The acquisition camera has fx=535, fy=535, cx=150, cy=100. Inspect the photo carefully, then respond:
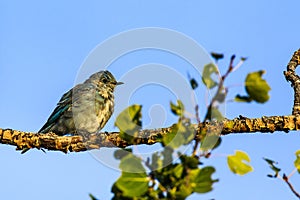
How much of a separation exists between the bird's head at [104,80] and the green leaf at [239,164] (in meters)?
10.3

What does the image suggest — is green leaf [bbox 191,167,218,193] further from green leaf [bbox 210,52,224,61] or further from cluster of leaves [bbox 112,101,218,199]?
green leaf [bbox 210,52,224,61]

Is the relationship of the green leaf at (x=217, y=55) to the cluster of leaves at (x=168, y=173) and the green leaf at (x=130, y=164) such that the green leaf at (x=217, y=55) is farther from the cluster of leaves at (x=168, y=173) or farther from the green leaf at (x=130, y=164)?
the green leaf at (x=130, y=164)

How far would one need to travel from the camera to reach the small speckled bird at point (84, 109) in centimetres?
1109

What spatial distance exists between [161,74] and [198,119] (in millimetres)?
3215

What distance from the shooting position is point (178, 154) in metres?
1.90

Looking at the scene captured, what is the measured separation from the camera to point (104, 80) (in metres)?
12.4

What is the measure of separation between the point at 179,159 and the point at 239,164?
0.26 m

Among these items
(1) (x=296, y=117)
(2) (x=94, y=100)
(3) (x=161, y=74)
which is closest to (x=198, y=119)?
(3) (x=161, y=74)

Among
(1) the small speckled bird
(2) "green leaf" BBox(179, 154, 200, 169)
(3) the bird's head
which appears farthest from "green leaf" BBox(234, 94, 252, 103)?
(3) the bird's head

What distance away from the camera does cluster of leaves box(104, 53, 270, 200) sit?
1841 millimetres

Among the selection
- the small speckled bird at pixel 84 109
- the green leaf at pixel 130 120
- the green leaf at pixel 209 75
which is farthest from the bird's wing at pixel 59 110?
the green leaf at pixel 209 75

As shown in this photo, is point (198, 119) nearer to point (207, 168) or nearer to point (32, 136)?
point (207, 168)

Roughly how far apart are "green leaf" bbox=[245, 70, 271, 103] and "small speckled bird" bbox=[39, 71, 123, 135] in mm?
8872

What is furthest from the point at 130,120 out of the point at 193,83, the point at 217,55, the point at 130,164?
the point at 217,55
